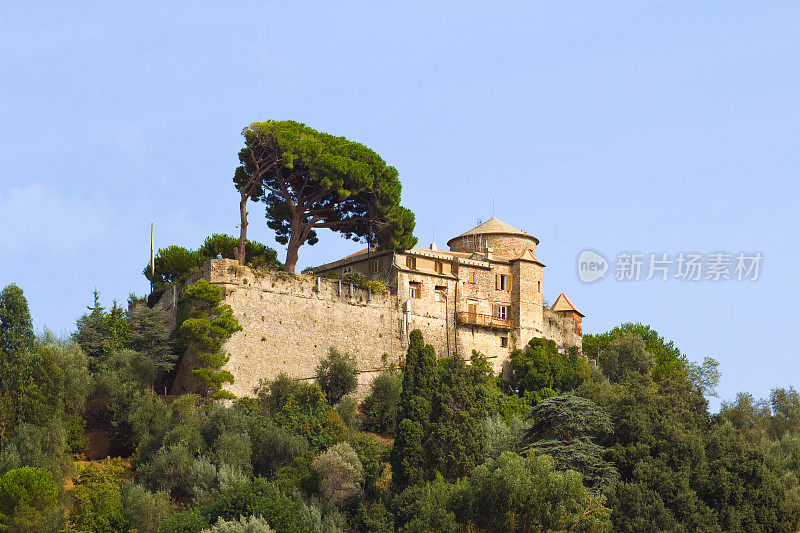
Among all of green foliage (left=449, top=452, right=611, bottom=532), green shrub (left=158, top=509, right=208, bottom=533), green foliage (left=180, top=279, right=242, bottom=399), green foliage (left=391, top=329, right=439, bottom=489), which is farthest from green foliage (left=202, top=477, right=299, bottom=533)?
green foliage (left=180, top=279, right=242, bottom=399)

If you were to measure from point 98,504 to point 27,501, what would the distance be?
2.47 meters

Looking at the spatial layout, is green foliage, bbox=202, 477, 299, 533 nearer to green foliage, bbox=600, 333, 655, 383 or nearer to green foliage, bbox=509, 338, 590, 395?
green foliage, bbox=509, 338, 590, 395

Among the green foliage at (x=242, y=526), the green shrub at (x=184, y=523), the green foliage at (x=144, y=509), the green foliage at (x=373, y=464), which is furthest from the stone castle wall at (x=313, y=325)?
the green foliage at (x=242, y=526)

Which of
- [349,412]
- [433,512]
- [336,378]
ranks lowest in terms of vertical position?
[433,512]

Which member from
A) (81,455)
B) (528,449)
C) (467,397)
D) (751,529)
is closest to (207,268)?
(81,455)

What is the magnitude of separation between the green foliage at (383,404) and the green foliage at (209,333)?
6.71 meters

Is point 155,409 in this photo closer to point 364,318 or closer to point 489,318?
point 364,318

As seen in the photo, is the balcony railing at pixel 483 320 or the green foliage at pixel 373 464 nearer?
the green foliage at pixel 373 464

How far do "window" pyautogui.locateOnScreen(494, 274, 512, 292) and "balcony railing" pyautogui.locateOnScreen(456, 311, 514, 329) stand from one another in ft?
5.62

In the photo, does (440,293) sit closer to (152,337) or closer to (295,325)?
(295,325)

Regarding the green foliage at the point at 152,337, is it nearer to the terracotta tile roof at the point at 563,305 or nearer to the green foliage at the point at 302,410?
the green foliage at the point at 302,410

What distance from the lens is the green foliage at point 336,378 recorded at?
48.2 m

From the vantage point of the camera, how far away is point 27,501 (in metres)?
37.2

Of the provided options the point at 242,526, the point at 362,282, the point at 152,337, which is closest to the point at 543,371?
the point at 362,282
